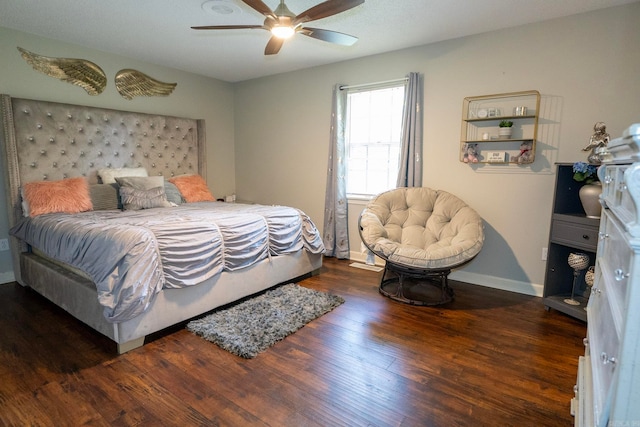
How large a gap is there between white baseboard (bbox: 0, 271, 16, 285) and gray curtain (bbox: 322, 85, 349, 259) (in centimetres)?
319

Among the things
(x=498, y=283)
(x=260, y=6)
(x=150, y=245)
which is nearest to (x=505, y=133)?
(x=498, y=283)

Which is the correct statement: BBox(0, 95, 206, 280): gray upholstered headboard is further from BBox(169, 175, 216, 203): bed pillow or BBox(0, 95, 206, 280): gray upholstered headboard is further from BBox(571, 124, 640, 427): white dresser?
BBox(571, 124, 640, 427): white dresser

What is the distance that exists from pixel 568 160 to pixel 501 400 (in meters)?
2.13

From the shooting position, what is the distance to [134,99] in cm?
392

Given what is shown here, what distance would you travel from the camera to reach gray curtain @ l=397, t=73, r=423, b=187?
3.45 meters

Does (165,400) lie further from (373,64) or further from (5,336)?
(373,64)

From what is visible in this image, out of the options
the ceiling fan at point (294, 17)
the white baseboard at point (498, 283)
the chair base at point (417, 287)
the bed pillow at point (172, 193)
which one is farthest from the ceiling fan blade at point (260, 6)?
the white baseboard at point (498, 283)

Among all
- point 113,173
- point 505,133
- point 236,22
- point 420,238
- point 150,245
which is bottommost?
point 420,238

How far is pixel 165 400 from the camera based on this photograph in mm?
1663

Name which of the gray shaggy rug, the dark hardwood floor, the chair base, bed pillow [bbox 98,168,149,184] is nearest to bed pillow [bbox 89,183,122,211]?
bed pillow [bbox 98,168,149,184]

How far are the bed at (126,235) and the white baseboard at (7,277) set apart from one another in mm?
91

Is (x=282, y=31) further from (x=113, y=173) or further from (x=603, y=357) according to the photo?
(x=113, y=173)

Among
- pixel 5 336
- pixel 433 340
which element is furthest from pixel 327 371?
pixel 5 336

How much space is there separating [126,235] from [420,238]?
238cm
